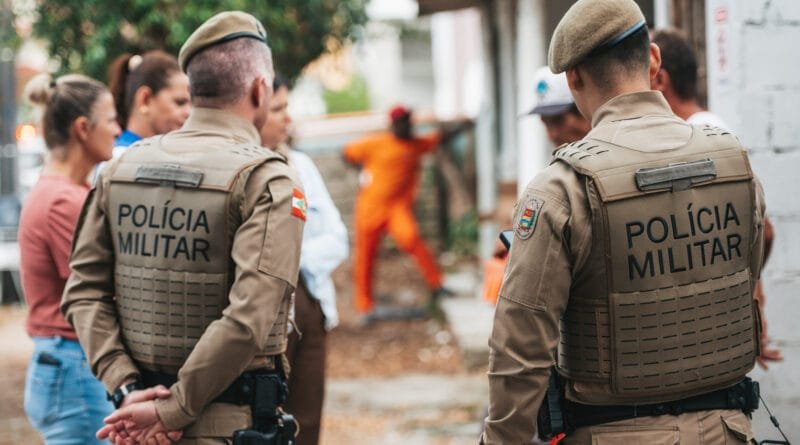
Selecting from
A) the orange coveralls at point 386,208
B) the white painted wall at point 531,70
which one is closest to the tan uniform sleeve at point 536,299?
the white painted wall at point 531,70

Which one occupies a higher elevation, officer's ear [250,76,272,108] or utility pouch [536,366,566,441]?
officer's ear [250,76,272,108]

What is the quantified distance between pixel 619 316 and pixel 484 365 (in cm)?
547

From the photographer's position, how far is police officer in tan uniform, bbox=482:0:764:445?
2230 millimetres

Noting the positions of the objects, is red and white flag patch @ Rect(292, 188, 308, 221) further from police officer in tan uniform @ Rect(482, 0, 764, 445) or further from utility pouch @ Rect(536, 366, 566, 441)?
utility pouch @ Rect(536, 366, 566, 441)

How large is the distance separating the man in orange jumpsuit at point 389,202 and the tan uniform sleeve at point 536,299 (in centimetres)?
741

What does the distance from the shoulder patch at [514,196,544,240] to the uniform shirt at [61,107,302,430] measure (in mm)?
667

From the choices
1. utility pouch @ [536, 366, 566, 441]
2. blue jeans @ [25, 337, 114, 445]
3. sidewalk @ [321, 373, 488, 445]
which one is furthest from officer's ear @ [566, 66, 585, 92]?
sidewalk @ [321, 373, 488, 445]

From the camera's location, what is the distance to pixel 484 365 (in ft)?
25.1

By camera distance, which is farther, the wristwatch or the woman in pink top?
the woman in pink top

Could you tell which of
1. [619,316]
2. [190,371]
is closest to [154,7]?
[190,371]

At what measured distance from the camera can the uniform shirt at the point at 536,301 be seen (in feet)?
7.29

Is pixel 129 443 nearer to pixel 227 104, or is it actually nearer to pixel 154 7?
pixel 227 104

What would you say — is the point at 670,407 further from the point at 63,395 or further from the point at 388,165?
the point at 388,165

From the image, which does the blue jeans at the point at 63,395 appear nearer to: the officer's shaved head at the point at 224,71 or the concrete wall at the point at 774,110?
the officer's shaved head at the point at 224,71
